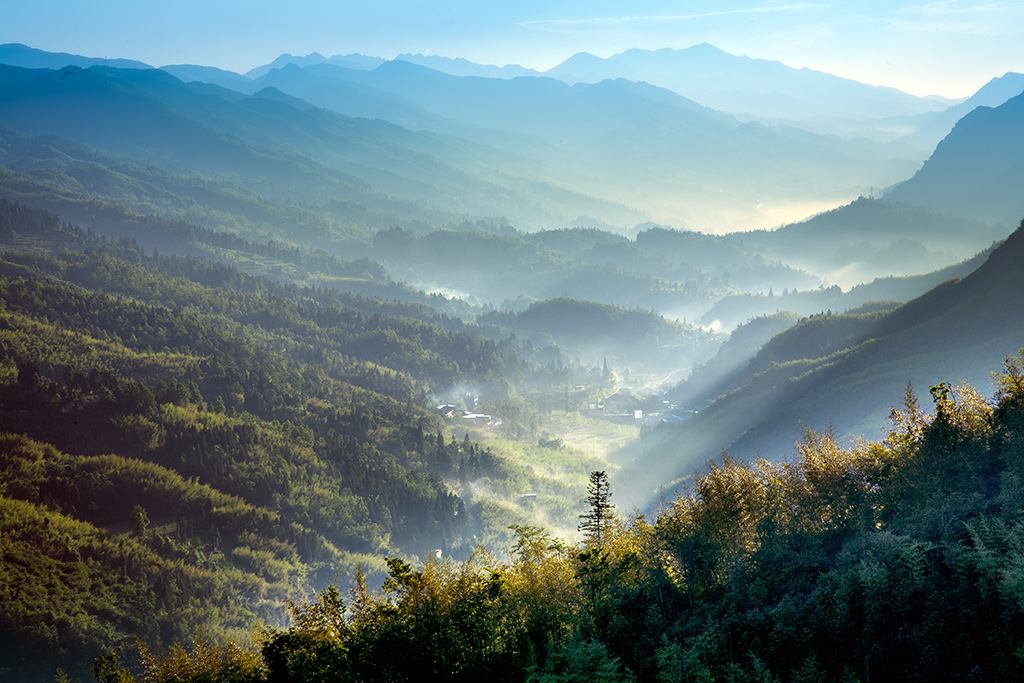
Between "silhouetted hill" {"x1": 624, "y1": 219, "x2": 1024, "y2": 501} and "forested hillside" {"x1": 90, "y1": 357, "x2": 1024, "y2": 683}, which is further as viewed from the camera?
"silhouetted hill" {"x1": 624, "y1": 219, "x2": 1024, "y2": 501}

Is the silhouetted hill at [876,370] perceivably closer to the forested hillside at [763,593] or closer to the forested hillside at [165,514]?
the forested hillside at [165,514]

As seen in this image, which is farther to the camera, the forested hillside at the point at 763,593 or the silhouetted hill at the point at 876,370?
the silhouetted hill at the point at 876,370

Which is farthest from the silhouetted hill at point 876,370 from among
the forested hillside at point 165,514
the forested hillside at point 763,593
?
the forested hillside at point 763,593

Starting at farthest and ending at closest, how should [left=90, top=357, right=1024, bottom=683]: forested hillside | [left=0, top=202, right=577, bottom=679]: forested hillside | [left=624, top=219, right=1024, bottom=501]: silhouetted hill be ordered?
[left=624, top=219, right=1024, bottom=501]: silhouetted hill, [left=0, top=202, right=577, bottom=679]: forested hillside, [left=90, top=357, right=1024, bottom=683]: forested hillside

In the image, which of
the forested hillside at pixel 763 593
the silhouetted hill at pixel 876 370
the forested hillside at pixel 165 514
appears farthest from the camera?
the silhouetted hill at pixel 876 370

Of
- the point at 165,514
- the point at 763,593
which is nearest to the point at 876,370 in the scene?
the point at 763,593

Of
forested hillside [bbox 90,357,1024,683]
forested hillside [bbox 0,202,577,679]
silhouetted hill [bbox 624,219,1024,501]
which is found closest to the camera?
forested hillside [bbox 90,357,1024,683]

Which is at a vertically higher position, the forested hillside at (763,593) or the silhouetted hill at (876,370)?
the silhouetted hill at (876,370)

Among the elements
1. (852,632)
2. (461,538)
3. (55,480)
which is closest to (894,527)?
(852,632)

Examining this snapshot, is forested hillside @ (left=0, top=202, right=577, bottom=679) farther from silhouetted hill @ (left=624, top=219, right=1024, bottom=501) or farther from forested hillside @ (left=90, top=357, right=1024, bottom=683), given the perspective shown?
forested hillside @ (left=90, top=357, right=1024, bottom=683)

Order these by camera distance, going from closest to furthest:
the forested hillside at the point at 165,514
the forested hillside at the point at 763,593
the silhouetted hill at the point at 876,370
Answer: the forested hillside at the point at 763,593 → the forested hillside at the point at 165,514 → the silhouetted hill at the point at 876,370

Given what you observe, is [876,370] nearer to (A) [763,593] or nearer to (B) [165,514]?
(A) [763,593]

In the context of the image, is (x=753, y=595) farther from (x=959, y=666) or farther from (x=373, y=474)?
(x=373, y=474)

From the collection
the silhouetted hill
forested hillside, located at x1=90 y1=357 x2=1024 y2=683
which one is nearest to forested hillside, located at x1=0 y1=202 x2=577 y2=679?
the silhouetted hill
